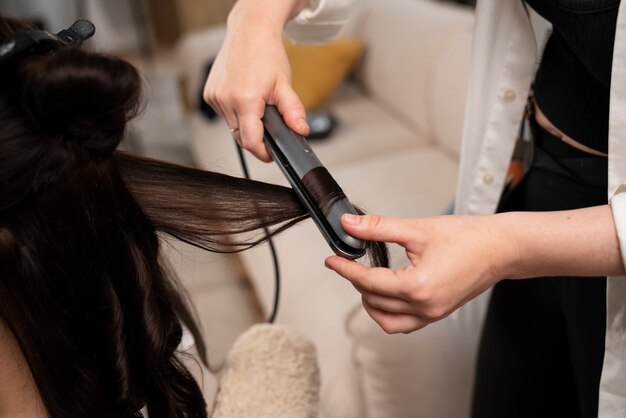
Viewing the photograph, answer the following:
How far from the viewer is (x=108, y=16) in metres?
4.66

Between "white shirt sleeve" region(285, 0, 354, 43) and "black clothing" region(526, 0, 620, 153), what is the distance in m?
0.26

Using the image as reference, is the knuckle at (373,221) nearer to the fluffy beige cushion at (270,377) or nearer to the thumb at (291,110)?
the thumb at (291,110)

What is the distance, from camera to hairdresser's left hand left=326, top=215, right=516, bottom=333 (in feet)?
1.75

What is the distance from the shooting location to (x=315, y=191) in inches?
22.2

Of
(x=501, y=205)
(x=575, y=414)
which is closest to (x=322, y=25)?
(x=501, y=205)

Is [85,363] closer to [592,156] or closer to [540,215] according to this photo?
[540,215]

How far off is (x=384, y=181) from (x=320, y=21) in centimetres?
94

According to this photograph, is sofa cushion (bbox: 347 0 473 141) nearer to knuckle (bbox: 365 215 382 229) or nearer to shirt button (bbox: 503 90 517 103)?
shirt button (bbox: 503 90 517 103)

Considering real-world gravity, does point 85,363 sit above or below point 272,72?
below

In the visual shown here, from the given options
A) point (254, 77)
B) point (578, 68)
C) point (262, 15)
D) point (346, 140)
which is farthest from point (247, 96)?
point (346, 140)

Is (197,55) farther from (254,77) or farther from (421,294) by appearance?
(421,294)

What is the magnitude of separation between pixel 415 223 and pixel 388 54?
1.82 m

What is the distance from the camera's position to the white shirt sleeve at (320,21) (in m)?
0.84

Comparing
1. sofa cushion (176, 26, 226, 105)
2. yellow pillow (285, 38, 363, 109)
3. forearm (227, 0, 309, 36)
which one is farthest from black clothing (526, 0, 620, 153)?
sofa cushion (176, 26, 226, 105)
